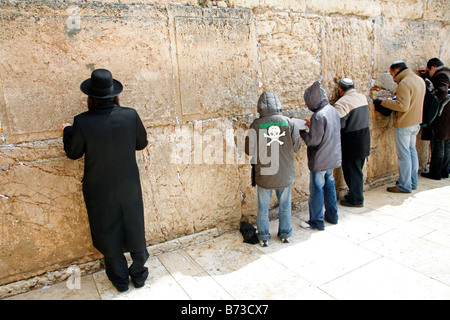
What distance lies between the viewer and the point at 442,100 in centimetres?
552

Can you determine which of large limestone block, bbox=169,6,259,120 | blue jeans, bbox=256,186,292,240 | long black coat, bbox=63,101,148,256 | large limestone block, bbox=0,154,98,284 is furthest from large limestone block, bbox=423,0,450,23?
large limestone block, bbox=0,154,98,284

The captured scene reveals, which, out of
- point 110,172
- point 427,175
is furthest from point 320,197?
point 427,175

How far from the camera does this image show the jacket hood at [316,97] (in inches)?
153

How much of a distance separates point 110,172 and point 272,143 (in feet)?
5.44

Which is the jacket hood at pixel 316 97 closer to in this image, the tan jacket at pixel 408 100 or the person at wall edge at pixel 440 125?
the tan jacket at pixel 408 100

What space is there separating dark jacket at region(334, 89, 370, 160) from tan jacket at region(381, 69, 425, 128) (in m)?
0.81

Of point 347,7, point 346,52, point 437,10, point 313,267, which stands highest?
point 437,10

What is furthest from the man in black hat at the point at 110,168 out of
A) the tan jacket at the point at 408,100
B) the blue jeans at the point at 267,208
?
the tan jacket at the point at 408,100

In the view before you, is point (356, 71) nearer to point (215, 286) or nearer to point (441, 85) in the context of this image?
point (441, 85)

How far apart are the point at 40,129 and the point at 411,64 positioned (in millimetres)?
5649

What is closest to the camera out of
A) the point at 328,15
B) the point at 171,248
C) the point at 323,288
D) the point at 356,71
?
the point at 323,288

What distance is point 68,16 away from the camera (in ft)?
9.83

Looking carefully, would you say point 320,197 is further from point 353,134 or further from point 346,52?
point 346,52
